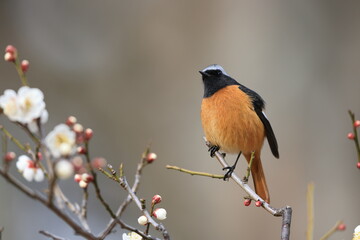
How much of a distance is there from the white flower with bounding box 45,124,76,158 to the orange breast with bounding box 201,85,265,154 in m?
2.14

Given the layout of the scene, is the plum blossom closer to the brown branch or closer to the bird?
the brown branch

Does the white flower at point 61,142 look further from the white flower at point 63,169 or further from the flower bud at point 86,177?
the flower bud at point 86,177

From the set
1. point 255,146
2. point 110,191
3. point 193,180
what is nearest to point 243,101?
point 255,146

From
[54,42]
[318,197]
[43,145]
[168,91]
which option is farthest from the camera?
[54,42]

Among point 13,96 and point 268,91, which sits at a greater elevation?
point 13,96

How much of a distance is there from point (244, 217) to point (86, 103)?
229 centimetres

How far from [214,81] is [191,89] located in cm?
214

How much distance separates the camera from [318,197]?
4.62 metres

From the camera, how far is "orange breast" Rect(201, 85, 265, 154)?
3.03 m

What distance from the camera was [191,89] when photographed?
546 cm

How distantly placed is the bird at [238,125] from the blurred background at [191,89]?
4.78 feet

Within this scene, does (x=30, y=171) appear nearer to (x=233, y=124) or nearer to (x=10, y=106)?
(x=10, y=106)

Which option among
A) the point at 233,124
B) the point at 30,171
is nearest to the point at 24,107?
the point at 30,171

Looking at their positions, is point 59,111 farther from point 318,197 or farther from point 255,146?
point 255,146
